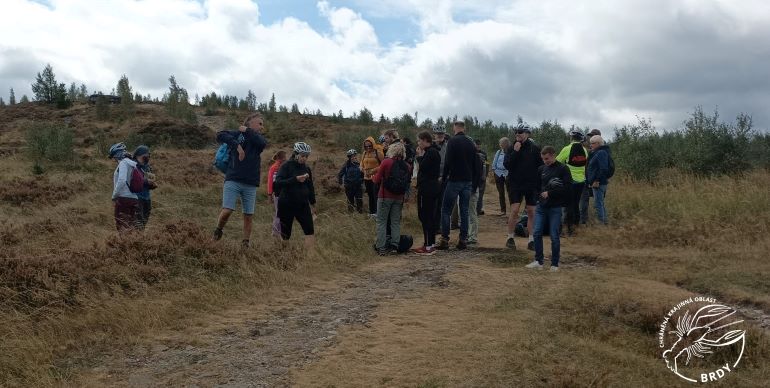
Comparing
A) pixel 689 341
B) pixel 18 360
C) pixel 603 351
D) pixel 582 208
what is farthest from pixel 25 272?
pixel 582 208

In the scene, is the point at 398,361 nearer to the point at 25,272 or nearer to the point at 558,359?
the point at 558,359

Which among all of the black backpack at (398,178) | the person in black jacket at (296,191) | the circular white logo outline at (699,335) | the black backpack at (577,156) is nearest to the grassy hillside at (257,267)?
the circular white logo outline at (699,335)

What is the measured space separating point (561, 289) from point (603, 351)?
5.79 feet

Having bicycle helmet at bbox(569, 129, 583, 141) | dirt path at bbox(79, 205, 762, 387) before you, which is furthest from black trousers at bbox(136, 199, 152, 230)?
bicycle helmet at bbox(569, 129, 583, 141)

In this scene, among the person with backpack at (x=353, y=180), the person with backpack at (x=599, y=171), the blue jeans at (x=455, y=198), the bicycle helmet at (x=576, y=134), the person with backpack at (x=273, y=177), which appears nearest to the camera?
the person with backpack at (x=273, y=177)

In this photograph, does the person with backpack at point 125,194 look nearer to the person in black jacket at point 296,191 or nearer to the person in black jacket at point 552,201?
the person in black jacket at point 296,191

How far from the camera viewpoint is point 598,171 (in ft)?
31.2

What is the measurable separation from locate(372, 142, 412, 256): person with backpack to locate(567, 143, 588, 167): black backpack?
3120 millimetres

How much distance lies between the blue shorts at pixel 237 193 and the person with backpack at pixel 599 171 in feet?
19.3

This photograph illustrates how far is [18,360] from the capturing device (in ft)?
12.4

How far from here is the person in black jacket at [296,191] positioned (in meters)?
7.56

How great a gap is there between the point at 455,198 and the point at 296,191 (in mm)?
2528

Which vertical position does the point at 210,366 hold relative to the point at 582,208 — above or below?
below

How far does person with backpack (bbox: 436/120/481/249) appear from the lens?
8.18m
